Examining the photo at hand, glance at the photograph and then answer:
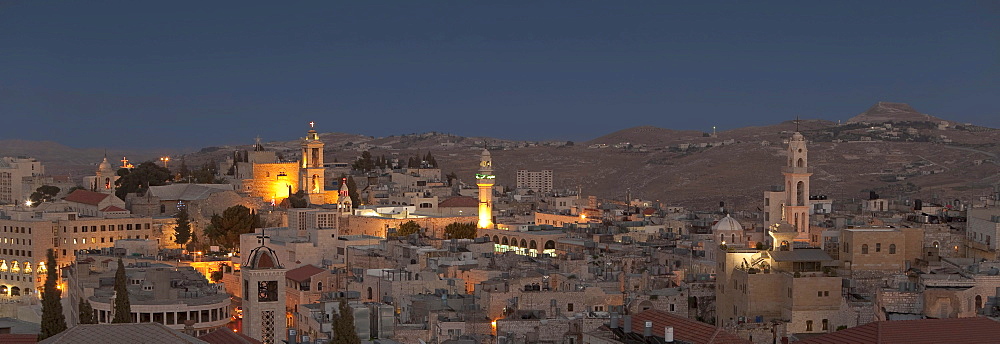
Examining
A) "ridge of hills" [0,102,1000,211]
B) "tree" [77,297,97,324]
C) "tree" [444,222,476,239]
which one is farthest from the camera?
"ridge of hills" [0,102,1000,211]

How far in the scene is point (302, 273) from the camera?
1848 inches

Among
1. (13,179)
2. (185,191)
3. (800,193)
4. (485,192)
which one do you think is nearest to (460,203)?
(485,192)

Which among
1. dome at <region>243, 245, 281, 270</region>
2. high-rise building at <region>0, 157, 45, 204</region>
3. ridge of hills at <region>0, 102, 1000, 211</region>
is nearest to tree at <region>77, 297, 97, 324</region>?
dome at <region>243, 245, 281, 270</region>

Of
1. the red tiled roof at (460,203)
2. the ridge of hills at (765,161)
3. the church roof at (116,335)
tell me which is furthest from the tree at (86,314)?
the ridge of hills at (765,161)

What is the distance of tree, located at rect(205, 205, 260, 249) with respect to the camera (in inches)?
2520

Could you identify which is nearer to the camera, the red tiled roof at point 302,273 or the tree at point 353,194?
the red tiled roof at point 302,273

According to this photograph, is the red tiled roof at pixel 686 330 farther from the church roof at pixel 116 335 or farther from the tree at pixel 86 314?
the tree at pixel 86 314

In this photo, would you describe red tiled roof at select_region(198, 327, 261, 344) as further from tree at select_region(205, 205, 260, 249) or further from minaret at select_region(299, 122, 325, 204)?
minaret at select_region(299, 122, 325, 204)

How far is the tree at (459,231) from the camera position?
6519 centimetres

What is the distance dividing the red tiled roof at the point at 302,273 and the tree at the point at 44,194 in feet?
138

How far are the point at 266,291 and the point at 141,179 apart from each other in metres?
45.9

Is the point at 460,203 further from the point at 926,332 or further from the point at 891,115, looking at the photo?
the point at 891,115

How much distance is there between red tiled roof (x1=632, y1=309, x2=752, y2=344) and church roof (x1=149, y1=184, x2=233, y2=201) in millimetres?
48263

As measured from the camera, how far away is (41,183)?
321ft
